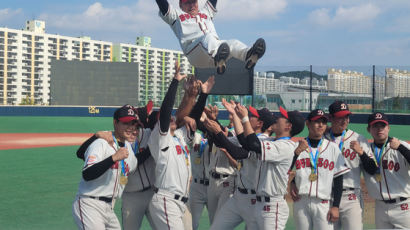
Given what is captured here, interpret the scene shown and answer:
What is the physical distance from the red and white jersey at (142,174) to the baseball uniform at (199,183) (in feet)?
3.18

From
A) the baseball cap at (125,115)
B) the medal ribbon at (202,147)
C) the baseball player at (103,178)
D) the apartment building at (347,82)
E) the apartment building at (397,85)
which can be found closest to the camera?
the baseball player at (103,178)

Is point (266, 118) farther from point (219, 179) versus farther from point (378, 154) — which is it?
point (378, 154)

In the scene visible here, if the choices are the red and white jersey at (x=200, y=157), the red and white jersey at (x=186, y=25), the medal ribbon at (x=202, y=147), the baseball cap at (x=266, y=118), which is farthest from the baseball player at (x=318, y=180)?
the red and white jersey at (x=186, y=25)

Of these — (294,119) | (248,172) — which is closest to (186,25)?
(294,119)

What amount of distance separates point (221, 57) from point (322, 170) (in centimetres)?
185

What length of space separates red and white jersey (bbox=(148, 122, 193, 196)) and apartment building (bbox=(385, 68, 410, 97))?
2391 centimetres

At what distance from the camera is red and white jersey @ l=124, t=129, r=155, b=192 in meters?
4.46

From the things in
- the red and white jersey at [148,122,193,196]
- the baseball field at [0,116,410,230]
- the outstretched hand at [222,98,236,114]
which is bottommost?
the baseball field at [0,116,410,230]

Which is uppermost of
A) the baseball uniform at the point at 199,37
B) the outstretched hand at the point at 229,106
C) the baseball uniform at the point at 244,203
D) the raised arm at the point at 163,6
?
the raised arm at the point at 163,6

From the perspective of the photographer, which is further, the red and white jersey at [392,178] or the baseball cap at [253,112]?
the baseball cap at [253,112]

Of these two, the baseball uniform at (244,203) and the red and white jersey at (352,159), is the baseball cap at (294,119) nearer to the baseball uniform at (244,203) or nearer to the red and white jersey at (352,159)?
the baseball uniform at (244,203)

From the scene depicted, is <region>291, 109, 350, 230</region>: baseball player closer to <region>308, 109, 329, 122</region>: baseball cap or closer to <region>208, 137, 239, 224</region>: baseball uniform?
<region>308, 109, 329, 122</region>: baseball cap

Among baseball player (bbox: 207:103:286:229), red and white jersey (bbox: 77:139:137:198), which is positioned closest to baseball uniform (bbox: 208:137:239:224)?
baseball player (bbox: 207:103:286:229)

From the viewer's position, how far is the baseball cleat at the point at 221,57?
5.36 m
